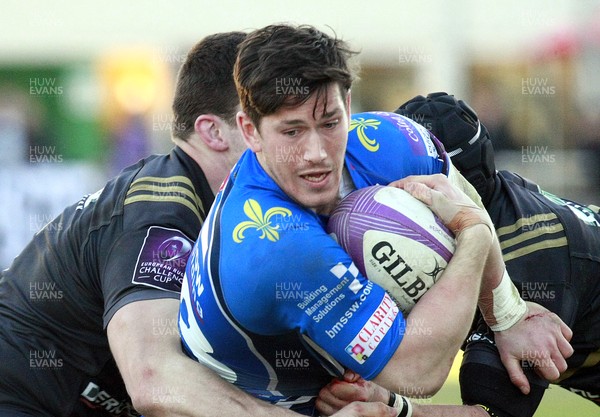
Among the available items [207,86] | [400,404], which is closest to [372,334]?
[400,404]

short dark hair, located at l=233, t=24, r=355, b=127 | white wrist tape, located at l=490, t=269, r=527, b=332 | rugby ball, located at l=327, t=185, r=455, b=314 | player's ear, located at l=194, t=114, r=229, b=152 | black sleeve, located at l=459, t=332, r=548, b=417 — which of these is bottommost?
black sleeve, located at l=459, t=332, r=548, b=417

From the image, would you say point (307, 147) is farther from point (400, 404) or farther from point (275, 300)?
point (400, 404)

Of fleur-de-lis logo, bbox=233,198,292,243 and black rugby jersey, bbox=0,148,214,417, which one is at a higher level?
fleur-de-lis logo, bbox=233,198,292,243

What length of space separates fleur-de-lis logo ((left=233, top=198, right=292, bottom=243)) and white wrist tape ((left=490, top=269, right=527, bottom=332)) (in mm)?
1100

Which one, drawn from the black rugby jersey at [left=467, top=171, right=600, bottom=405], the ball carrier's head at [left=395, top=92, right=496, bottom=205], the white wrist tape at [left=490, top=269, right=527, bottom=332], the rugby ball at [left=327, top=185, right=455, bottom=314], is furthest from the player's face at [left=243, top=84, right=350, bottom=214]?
the black rugby jersey at [left=467, top=171, right=600, bottom=405]

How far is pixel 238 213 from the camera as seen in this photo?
3.91 meters

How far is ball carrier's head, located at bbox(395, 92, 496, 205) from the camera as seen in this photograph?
497 centimetres

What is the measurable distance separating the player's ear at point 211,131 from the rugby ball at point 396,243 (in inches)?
53.7

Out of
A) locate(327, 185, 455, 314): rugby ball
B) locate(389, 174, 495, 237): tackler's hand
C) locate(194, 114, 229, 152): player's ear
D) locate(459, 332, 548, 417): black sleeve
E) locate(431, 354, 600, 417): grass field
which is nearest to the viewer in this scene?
locate(327, 185, 455, 314): rugby ball

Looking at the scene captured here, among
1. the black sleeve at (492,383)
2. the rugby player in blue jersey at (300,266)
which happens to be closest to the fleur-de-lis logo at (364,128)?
the rugby player in blue jersey at (300,266)

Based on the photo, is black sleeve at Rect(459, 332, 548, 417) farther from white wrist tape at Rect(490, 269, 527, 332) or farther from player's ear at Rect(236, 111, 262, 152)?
player's ear at Rect(236, 111, 262, 152)

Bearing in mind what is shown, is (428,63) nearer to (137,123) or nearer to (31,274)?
(137,123)

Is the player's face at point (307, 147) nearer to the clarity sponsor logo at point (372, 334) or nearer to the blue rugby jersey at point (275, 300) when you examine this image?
the blue rugby jersey at point (275, 300)

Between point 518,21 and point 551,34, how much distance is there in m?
0.74
